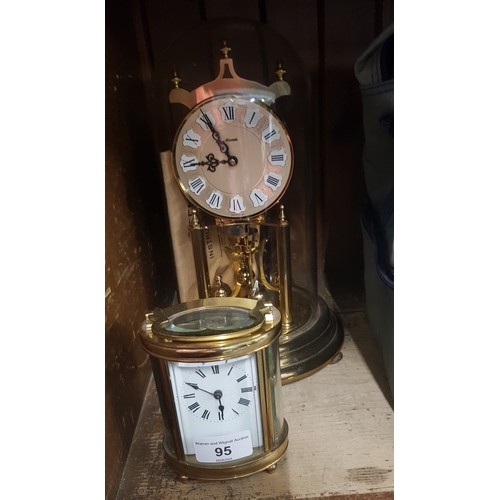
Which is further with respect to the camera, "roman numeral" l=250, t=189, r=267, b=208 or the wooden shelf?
"roman numeral" l=250, t=189, r=267, b=208

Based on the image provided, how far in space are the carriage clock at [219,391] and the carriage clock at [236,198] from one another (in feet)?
0.53

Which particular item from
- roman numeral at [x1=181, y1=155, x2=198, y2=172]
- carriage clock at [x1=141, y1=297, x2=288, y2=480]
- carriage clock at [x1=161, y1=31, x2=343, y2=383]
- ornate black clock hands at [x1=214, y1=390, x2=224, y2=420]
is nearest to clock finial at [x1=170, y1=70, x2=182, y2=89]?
carriage clock at [x1=161, y1=31, x2=343, y2=383]

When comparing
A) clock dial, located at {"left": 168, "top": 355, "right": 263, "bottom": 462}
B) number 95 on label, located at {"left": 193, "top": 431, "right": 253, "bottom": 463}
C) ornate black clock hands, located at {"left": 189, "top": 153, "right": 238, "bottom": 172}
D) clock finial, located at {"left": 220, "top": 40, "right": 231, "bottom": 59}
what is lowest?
number 95 on label, located at {"left": 193, "top": 431, "right": 253, "bottom": 463}

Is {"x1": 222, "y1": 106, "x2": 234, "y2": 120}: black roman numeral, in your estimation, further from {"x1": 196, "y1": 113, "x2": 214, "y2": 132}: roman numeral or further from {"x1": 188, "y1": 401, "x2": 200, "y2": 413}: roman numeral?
{"x1": 188, "y1": 401, "x2": 200, "y2": 413}: roman numeral

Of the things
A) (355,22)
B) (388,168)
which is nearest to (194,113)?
(388,168)

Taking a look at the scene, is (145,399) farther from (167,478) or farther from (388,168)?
(388,168)

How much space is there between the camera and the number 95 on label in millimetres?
521

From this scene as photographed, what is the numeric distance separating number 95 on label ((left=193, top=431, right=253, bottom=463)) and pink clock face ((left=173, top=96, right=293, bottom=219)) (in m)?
0.32

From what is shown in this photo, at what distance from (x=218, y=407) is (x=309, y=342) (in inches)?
9.7

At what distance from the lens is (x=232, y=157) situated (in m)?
0.67

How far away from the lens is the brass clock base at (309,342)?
695 millimetres

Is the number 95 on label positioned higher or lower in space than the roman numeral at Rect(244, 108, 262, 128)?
lower

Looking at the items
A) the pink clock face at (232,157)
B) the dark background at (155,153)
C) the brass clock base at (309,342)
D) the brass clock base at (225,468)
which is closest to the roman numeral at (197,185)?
the pink clock face at (232,157)

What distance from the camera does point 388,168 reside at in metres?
0.68
